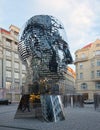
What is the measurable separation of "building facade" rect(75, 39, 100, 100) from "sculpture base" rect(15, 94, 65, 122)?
45983mm

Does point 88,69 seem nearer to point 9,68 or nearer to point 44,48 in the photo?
point 9,68

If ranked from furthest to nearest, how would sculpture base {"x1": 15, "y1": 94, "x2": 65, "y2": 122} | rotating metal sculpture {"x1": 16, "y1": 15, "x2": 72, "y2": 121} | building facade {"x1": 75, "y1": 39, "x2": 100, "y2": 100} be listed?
building facade {"x1": 75, "y1": 39, "x2": 100, "y2": 100}, rotating metal sculpture {"x1": 16, "y1": 15, "x2": 72, "y2": 121}, sculpture base {"x1": 15, "y1": 94, "x2": 65, "y2": 122}

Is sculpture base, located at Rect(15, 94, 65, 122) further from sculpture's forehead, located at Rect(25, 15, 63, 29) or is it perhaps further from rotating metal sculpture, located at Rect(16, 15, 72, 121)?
sculpture's forehead, located at Rect(25, 15, 63, 29)

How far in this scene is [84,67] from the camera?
65.2m

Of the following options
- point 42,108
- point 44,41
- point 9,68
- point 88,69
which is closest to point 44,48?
point 44,41

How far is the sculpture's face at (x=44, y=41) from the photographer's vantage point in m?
15.4

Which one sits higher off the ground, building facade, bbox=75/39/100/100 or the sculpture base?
building facade, bbox=75/39/100/100

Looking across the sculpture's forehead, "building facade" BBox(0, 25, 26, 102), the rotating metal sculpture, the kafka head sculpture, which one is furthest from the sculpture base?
"building facade" BBox(0, 25, 26, 102)

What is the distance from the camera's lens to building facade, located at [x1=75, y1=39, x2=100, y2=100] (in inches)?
2436

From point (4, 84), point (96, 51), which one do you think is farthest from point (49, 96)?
point (96, 51)

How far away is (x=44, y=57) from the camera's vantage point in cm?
1547

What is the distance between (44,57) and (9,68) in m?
46.6

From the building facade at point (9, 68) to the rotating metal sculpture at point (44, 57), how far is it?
42291mm

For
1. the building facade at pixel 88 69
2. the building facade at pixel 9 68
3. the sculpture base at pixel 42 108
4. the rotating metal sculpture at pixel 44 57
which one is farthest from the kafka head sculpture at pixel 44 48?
the building facade at pixel 88 69
